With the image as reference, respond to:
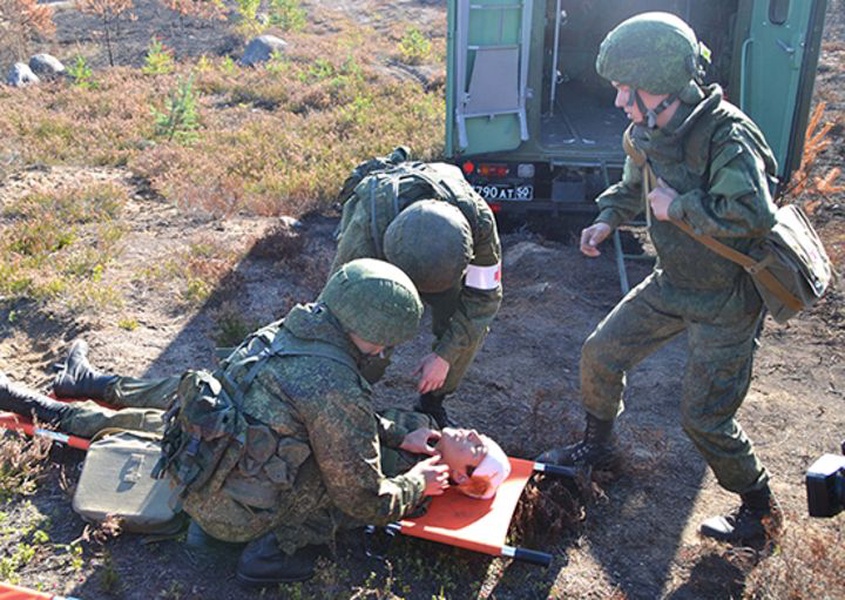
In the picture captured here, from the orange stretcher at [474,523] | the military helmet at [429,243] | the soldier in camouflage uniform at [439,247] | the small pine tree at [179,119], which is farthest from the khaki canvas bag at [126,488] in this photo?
the small pine tree at [179,119]

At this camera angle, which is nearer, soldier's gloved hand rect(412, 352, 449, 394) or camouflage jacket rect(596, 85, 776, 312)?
camouflage jacket rect(596, 85, 776, 312)

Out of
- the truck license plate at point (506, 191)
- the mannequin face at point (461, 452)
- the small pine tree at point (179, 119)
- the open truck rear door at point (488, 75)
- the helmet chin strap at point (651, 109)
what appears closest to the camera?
the helmet chin strap at point (651, 109)

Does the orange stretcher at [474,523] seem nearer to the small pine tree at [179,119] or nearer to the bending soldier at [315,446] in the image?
the bending soldier at [315,446]

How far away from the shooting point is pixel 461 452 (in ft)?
11.9

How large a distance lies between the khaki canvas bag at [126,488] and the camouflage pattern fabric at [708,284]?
7.02 ft

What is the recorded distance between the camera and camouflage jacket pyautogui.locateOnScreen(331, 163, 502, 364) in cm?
366

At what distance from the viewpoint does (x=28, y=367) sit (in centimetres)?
544

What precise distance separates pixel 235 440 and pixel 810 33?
5161 mm

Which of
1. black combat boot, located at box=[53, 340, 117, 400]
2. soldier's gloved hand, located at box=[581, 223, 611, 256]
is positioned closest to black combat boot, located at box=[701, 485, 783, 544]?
soldier's gloved hand, located at box=[581, 223, 611, 256]

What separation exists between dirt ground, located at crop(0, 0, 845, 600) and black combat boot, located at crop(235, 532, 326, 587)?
0.08m

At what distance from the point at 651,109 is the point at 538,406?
1931 mm

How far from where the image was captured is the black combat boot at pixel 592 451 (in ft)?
13.6

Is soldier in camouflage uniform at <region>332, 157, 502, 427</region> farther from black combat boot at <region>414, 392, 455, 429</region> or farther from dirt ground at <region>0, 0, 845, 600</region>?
dirt ground at <region>0, 0, 845, 600</region>

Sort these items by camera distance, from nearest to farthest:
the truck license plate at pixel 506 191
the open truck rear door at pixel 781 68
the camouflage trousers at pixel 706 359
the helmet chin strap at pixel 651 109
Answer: the helmet chin strap at pixel 651 109
the camouflage trousers at pixel 706 359
the open truck rear door at pixel 781 68
the truck license plate at pixel 506 191
